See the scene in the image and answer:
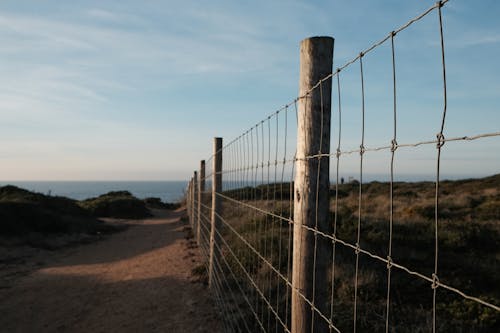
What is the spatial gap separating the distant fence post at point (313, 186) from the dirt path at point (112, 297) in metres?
3.30

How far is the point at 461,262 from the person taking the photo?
670 centimetres

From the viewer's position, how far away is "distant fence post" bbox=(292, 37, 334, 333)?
242 centimetres

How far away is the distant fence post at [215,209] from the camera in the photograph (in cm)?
665

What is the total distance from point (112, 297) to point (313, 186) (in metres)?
5.79

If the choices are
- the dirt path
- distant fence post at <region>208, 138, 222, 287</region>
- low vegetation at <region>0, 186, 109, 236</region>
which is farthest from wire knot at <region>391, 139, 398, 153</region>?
low vegetation at <region>0, 186, 109, 236</region>

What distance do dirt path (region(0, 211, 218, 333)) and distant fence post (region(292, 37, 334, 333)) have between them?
3298 millimetres

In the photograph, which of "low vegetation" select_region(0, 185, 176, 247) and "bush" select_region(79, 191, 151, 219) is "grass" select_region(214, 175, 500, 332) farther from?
"bush" select_region(79, 191, 151, 219)

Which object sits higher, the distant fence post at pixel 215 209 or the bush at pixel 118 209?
the distant fence post at pixel 215 209

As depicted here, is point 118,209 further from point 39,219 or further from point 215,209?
point 215,209

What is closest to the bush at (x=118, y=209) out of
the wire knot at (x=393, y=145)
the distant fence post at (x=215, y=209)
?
the distant fence post at (x=215, y=209)

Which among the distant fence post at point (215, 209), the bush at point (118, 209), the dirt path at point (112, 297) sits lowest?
the dirt path at point (112, 297)

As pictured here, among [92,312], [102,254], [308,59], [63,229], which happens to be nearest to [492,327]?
[308,59]

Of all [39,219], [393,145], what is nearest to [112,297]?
[393,145]

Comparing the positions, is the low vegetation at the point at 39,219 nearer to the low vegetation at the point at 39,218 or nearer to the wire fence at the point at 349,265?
the low vegetation at the point at 39,218
